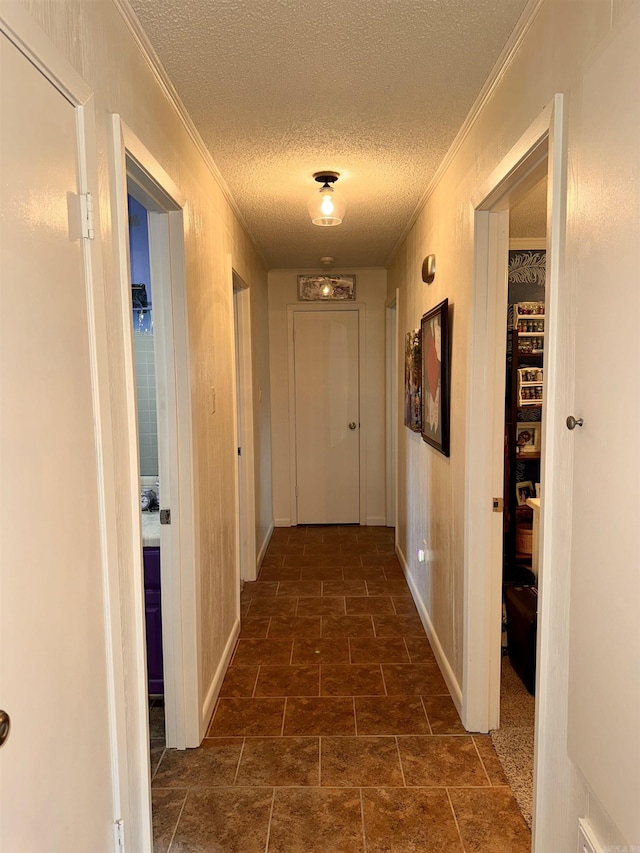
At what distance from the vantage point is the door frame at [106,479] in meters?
1.19

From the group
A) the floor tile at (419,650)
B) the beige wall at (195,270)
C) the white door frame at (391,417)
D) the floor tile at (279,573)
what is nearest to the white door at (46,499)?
the beige wall at (195,270)

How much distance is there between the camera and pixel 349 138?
2225 mm

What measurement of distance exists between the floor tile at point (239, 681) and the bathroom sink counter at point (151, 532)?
84cm

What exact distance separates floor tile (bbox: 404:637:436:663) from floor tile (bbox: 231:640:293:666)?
643 mm

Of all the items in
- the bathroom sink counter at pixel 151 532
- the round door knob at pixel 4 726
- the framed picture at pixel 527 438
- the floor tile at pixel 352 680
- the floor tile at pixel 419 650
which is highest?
the framed picture at pixel 527 438

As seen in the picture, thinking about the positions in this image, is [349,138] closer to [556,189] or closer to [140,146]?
[140,146]

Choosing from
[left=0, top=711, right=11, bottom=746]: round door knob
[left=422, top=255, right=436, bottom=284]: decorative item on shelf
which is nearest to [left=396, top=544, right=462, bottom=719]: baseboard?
[left=422, top=255, right=436, bottom=284]: decorative item on shelf

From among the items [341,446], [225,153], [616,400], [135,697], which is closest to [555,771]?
[616,400]

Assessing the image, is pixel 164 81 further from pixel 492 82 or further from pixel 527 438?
pixel 527 438

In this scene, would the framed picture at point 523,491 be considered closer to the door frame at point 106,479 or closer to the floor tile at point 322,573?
the floor tile at point 322,573

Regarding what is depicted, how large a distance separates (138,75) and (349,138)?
914 millimetres

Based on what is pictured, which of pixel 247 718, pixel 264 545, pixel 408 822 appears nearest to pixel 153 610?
pixel 247 718

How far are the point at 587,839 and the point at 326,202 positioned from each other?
245cm

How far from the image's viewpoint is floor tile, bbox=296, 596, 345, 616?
351 cm
